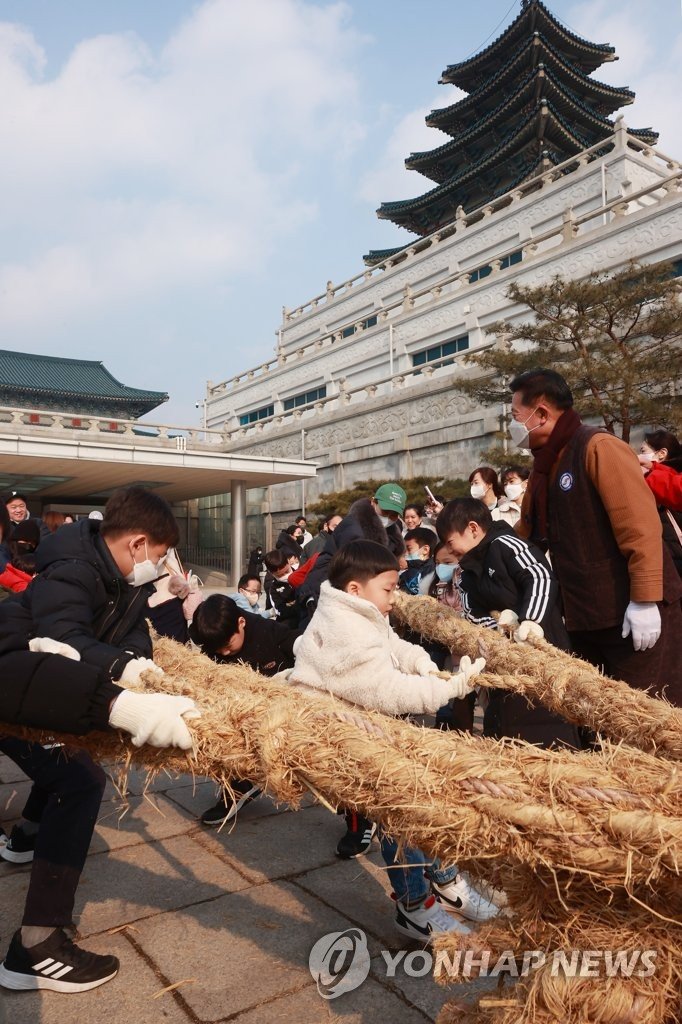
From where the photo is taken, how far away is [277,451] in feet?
95.1

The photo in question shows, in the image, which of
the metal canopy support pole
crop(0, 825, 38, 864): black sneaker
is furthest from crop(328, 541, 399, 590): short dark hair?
the metal canopy support pole

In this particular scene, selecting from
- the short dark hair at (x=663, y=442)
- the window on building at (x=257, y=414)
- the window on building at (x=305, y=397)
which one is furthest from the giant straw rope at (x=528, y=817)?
the window on building at (x=257, y=414)

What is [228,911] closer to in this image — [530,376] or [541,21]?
[530,376]

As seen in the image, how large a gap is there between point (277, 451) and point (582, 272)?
45.8ft

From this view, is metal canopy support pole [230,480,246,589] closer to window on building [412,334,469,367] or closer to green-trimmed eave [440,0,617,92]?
window on building [412,334,469,367]

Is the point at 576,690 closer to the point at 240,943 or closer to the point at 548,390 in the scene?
the point at 548,390

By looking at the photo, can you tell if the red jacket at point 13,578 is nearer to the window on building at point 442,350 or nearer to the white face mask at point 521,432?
the white face mask at point 521,432

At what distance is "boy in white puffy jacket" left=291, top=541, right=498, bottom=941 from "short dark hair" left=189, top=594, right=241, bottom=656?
1.11m

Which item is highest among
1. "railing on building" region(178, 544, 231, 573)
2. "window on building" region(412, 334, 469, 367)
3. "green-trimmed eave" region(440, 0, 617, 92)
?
"green-trimmed eave" region(440, 0, 617, 92)

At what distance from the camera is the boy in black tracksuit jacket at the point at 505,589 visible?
8.70 ft

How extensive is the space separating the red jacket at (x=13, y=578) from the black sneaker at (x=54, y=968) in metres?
3.36

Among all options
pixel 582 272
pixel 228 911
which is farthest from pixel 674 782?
pixel 582 272

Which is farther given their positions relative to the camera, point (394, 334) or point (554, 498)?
point (394, 334)

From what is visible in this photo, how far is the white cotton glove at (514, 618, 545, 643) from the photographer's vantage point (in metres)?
2.59
